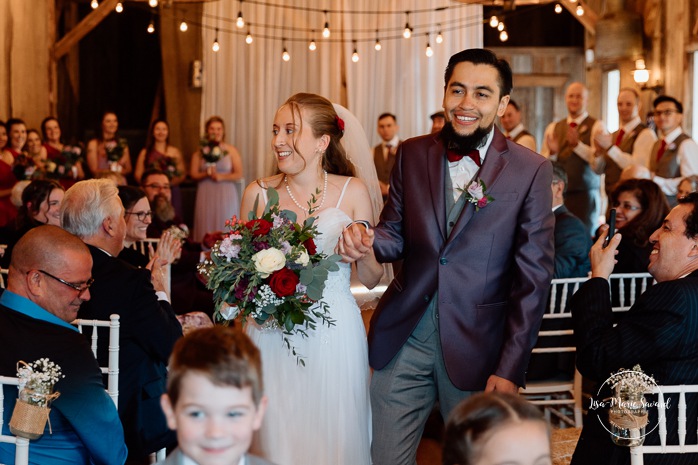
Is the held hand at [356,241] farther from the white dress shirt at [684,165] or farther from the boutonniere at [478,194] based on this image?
the white dress shirt at [684,165]

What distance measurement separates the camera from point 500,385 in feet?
9.26

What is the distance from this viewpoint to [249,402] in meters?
1.87

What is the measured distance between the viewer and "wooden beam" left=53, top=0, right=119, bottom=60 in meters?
10.5

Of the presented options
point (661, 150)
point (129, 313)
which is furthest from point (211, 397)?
point (661, 150)

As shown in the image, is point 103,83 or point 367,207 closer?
point 367,207

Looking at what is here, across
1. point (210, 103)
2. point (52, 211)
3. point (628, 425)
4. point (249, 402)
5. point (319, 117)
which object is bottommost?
point (628, 425)

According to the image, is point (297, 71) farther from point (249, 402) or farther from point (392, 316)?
point (249, 402)

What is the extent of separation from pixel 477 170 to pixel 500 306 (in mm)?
430

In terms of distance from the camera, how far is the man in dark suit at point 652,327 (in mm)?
2680

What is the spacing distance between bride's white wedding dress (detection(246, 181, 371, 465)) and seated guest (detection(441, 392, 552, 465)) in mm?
A: 1465

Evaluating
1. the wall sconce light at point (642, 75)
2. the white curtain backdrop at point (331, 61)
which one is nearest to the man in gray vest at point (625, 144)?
the wall sconce light at point (642, 75)

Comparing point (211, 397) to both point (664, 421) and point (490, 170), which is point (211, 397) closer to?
point (664, 421)

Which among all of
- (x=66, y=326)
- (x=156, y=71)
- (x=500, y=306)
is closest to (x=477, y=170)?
(x=500, y=306)

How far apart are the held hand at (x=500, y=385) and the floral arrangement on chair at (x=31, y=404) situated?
1.24m
